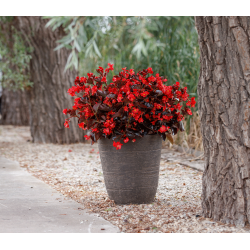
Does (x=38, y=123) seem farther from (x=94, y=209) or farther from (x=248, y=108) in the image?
(x=248, y=108)

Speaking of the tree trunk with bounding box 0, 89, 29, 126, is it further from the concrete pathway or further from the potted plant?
the potted plant

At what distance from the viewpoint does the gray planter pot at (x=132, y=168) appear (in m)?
2.72

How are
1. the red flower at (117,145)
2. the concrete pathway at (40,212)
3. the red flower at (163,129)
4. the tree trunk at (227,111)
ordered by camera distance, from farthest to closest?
1. the red flower at (163,129)
2. the red flower at (117,145)
3. the concrete pathway at (40,212)
4. the tree trunk at (227,111)

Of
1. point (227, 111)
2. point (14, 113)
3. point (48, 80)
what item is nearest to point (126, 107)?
point (227, 111)

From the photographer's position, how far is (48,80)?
6.82 meters

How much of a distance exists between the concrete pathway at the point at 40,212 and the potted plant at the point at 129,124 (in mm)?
413

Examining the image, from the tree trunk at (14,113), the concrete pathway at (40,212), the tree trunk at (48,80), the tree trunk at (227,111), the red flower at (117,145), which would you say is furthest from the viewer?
the tree trunk at (14,113)

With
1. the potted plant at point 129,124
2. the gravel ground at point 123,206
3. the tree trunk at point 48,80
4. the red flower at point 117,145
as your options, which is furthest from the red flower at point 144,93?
the tree trunk at point 48,80

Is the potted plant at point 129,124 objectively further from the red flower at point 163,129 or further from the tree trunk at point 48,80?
the tree trunk at point 48,80

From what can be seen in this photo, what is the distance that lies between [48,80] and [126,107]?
4611mm

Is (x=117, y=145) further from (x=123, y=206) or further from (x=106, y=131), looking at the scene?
(x=123, y=206)

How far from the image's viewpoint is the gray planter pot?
2.72 m

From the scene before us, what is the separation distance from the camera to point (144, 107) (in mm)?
2615

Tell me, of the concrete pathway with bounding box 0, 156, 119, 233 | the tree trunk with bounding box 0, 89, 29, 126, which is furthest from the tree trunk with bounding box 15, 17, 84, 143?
the tree trunk with bounding box 0, 89, 29, 126
